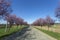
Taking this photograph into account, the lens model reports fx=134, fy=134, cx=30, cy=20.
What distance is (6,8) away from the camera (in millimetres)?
13078

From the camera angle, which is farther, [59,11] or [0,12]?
[59,11]

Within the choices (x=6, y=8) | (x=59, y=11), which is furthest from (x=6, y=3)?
(x=59, y=11)

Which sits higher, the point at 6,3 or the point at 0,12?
the point at 6,3

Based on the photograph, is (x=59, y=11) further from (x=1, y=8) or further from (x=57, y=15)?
(x=1, y=8)

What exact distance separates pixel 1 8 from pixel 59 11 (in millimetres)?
15172

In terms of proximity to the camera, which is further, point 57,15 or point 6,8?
point 57,15

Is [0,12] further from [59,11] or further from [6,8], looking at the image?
[59,11]

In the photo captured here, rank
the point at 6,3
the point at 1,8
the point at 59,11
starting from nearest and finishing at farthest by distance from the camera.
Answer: the point at 1,8 < the point at 6,3 < the point at 59,11

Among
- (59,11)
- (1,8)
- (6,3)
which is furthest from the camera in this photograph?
(59,11)

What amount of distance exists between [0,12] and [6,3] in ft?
3.75

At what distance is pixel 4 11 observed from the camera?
42.8ft

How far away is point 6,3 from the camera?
1291 centimetres

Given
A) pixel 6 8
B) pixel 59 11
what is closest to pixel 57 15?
pixel 59 11

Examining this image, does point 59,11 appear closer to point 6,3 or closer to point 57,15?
point 57,15
